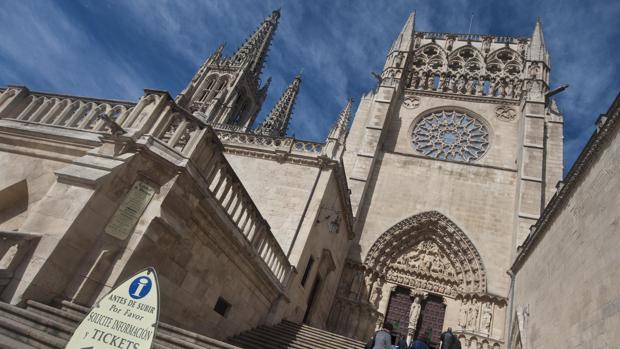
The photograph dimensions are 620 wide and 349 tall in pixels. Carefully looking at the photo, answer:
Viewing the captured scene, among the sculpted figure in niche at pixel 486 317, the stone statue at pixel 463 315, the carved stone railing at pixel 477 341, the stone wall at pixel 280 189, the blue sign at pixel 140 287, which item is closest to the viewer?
the blue sign at pixel 140 287

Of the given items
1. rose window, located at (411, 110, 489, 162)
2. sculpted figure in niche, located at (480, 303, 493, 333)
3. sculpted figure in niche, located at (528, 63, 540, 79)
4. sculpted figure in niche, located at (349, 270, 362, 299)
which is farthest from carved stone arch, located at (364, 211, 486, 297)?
sculpted figure in niche, located at (528, 63, 540, 79)

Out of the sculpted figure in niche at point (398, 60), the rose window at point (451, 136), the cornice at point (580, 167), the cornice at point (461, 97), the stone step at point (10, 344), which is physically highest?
the sculpted figure in niche at point (398, 60)

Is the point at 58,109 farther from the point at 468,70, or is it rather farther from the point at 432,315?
the point at 468,70

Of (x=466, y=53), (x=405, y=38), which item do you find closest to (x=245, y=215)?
(x=405, y=38)

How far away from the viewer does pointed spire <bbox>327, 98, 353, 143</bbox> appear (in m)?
10.5

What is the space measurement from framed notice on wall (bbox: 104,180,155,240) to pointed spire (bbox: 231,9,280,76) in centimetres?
3160

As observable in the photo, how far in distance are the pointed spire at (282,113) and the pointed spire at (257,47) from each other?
3.64 metres

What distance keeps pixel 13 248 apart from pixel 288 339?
541 cm

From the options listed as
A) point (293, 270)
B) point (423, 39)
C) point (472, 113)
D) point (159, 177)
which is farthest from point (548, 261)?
point (423, 39)

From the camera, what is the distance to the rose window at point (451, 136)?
58.4 ft

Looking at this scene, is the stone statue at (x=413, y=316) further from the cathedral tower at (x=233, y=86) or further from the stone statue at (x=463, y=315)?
the cathedral tower at (x=233, y=86)

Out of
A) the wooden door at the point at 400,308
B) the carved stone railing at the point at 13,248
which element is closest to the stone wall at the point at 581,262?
the wooden door at the point at 400,308

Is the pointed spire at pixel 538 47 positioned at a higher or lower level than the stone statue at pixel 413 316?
higher

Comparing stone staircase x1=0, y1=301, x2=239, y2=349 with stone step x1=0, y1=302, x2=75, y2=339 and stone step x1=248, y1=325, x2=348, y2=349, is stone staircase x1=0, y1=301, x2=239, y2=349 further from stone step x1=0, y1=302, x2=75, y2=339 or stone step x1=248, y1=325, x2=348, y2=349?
stone step x1=248, y1=325, x2=348, y2=349
